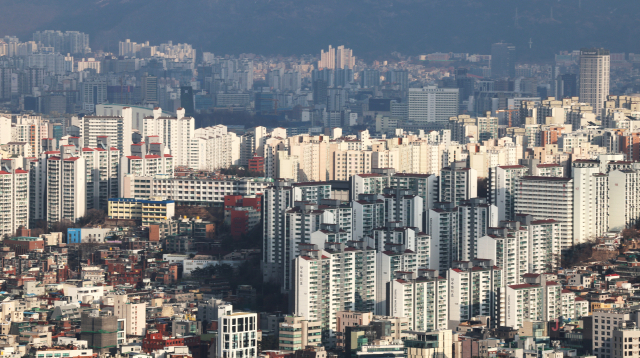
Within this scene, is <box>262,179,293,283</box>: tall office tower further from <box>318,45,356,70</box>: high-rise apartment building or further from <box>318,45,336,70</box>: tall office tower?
<box>318,45,336,70</box>: tall office tower

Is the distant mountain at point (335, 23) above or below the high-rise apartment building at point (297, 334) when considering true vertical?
above

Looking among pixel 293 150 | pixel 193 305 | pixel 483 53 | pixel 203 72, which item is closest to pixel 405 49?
pixel 483 53

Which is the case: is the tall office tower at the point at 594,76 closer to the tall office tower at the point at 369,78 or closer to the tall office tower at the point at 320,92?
the tall office tower at the point at 320,92

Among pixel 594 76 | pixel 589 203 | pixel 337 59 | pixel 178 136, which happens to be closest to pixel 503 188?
pixel 589 203

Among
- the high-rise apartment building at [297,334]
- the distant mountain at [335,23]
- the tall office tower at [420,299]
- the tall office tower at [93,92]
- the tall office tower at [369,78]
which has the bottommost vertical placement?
the high-rise apartment building at [297,334]

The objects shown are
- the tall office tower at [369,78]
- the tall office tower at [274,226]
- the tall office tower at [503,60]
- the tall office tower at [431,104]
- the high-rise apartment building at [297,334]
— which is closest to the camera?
the high-rise apartment building at [297,334]

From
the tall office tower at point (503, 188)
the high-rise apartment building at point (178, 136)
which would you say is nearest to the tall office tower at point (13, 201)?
the high-rise apartment building at point (178, 136)

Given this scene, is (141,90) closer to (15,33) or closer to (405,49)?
(15,33)

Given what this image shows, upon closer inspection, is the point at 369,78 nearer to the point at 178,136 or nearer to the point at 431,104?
the point at 431,104
